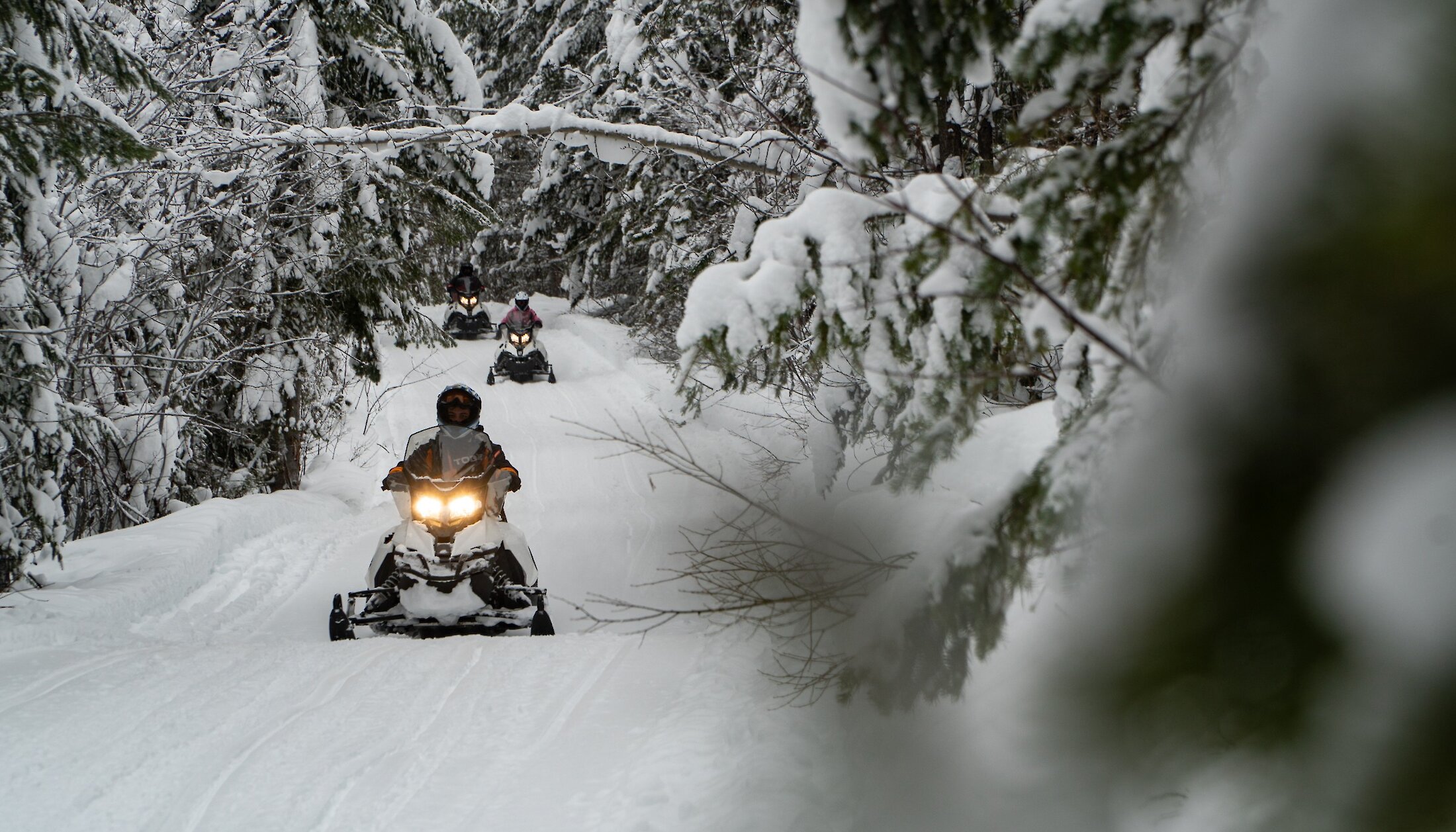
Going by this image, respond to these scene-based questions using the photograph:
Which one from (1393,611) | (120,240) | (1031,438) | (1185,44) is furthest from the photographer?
(120,240)

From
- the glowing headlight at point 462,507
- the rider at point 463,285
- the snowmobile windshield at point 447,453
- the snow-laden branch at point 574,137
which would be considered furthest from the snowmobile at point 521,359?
the snow-laden branch at point 574,137

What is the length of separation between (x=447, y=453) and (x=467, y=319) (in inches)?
795

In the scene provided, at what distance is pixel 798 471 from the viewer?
7598mm

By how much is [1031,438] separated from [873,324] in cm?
A: 117

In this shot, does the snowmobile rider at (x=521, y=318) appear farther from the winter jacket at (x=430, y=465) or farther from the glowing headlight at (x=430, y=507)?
the glowing headlight at (x=430, y=507)

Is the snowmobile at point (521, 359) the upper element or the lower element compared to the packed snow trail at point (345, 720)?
upper

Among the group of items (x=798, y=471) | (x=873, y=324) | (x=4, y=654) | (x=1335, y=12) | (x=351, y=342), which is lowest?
(x=4, y=654)

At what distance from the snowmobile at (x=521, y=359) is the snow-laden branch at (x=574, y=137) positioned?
15754 mm

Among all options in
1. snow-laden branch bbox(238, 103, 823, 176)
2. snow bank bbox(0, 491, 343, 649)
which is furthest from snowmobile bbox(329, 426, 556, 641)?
snow-laden branch bbox(238, 103, 823, 176)

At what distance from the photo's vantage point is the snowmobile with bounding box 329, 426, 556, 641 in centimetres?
670

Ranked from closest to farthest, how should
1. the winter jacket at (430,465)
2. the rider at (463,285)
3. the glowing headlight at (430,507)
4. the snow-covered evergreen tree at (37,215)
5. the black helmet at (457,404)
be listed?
1. the snow-covered evergreen tree at (37,215)
2. the glowing headlight at (430,507)
3. the winter jacket at (430,465)
4. the black helmet at (457,404)
5. the rider at (463,285)

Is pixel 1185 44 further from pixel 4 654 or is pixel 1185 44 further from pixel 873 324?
pixel 4 654

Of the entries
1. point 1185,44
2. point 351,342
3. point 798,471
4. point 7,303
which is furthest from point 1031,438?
point 351,342

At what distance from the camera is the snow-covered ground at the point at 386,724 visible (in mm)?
3645
